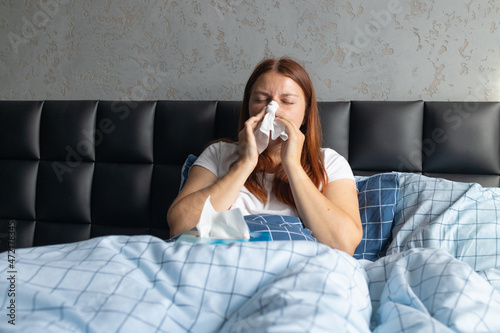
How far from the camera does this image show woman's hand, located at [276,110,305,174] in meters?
1.37

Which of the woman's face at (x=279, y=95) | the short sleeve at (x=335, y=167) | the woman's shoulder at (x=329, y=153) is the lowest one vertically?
the short sleeve at (x=335, y=167)

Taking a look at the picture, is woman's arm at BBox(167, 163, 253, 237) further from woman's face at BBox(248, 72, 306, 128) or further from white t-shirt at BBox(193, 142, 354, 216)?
woman's face at BBox(248, 72, 306, 128)

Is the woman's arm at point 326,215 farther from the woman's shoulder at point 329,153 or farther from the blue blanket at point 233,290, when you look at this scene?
the blue blanket at point 233,290

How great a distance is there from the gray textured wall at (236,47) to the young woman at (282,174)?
349 mm

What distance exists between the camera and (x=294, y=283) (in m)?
0.73

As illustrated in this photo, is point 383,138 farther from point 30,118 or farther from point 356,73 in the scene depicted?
point 30,118

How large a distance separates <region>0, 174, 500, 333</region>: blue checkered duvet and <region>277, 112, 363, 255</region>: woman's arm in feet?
1.02

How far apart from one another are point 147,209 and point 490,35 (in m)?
1.50

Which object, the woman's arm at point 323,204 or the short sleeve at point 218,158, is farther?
the short sleeve at point 218,158

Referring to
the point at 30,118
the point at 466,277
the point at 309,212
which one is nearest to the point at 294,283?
the point at 466,277

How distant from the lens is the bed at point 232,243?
72 cm

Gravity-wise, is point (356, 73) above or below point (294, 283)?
above

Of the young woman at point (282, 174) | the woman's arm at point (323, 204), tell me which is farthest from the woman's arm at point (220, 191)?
the woman's arm at point (323, 204)

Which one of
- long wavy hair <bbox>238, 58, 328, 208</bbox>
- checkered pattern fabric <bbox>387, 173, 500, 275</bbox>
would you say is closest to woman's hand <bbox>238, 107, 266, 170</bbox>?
long wavy hair <bbox>238, 58, 328, 208</bbox>
